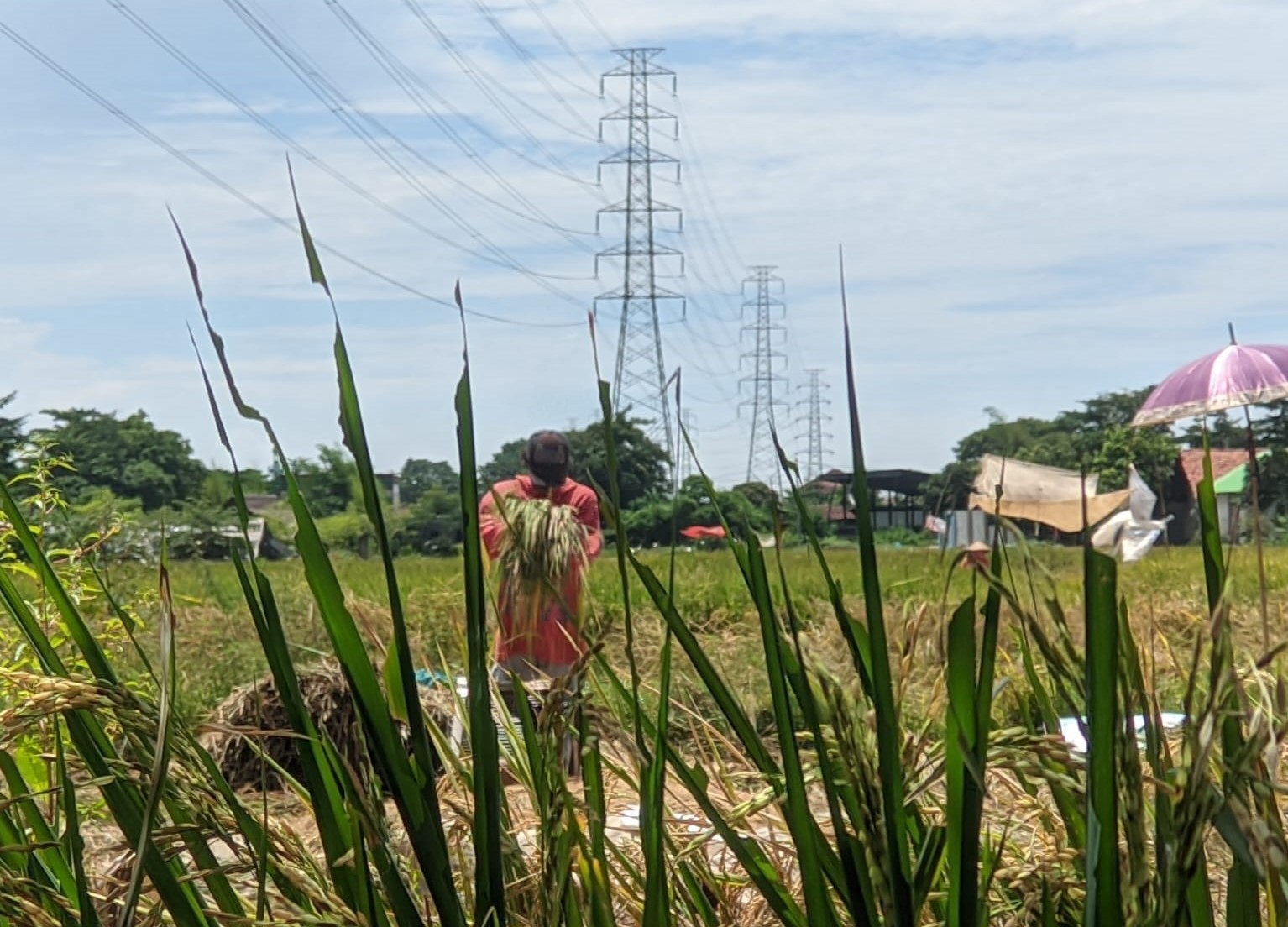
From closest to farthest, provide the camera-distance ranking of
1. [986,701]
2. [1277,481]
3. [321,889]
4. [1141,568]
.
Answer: [986,701] < [321,889] < [1277,481] < [1141,568]

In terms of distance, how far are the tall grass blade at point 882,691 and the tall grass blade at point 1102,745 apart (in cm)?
10

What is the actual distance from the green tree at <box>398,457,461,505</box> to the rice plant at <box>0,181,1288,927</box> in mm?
153

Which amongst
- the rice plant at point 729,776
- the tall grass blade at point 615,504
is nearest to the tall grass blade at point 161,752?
the rice plant at point 729,776

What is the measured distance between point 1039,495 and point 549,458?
16.6ft

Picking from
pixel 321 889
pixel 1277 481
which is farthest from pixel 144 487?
pixel 321 889

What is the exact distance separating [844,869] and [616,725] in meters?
0.19

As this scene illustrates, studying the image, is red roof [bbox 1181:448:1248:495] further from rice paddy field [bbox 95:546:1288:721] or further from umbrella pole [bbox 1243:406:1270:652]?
rice paddy field [bbox 95:546:1288:721]

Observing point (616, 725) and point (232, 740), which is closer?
point (616, 725)

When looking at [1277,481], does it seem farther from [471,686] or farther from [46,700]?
[46,700]

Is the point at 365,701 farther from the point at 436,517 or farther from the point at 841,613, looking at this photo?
the point at 436,517

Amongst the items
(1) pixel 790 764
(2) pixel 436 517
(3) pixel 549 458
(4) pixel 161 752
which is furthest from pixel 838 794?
(3) pixel 549 458

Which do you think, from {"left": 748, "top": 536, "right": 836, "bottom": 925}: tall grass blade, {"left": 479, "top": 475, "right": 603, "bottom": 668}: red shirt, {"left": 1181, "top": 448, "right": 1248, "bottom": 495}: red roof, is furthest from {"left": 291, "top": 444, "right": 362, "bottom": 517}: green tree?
{"left": 479, "top": 475, "right": 603, "bottom": 668}: red shirt

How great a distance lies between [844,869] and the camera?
84 centimetres

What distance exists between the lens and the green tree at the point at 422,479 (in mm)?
1185
